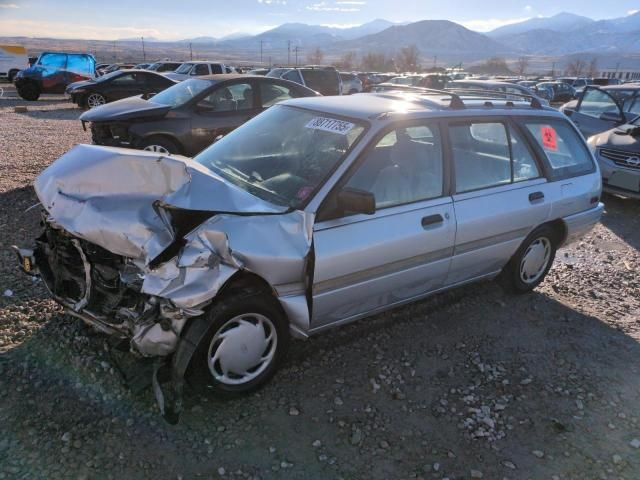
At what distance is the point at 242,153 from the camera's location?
3602mm

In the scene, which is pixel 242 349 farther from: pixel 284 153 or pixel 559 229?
pixel 559 229

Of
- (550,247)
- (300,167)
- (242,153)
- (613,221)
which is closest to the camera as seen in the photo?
(300,167)

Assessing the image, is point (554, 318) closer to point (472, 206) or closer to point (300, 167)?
point (472, 206)

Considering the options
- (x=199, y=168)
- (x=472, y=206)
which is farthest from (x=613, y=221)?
(x=199, y=168)

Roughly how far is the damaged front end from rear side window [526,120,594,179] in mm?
2600

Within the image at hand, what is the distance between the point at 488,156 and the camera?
3.90 meters

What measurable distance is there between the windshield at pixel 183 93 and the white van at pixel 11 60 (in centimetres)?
2513

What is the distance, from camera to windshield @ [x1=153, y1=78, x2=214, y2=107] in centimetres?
752

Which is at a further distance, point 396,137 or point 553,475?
point 396,137

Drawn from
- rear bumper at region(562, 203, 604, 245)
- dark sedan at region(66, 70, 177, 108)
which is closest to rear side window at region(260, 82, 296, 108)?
rear bumper at region(562, 203, 604, 245)

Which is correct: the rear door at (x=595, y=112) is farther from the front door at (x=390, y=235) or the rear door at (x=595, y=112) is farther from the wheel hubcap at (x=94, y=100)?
the wheel hubcap at (x=94, y=100)

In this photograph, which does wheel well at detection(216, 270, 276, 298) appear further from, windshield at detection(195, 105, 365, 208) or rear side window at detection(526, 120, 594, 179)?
rear side window at detection(526, 120, 594, 179)

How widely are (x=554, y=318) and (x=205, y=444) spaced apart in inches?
123

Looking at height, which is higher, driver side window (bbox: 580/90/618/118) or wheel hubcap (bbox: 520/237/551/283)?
driver side window (bbox: 580/90/618/118)
